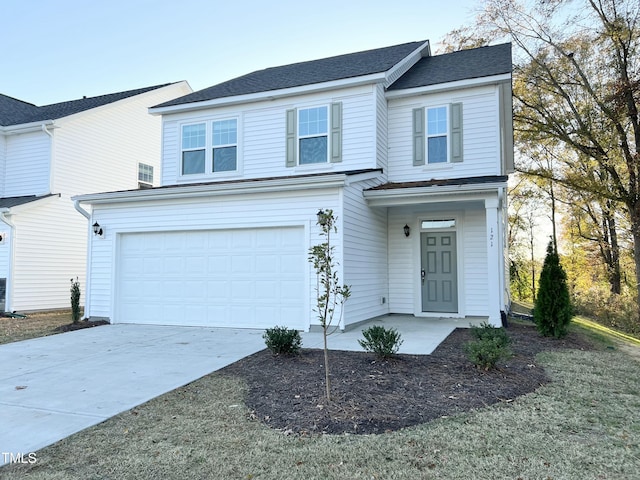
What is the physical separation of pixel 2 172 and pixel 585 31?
62.1ft

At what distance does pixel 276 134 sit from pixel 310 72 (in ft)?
7.02

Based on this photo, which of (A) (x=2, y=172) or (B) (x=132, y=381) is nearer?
(B) (x=132, y=381)

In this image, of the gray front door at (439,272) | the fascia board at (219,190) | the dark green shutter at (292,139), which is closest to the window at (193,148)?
the fascia board at (219,190)

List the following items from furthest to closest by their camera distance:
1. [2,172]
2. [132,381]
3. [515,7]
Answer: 1. [515,7]
2. [2,172]
3. [132,381]

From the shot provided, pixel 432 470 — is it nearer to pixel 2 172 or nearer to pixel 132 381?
pixel 132 381

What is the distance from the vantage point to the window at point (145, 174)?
16.5 m

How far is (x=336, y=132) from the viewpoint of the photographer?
10562 millimetres

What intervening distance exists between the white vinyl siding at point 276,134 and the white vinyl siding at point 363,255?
3.43 feet

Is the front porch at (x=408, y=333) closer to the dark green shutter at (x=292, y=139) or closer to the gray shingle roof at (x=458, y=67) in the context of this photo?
the dark green shutter at (x=292, y=139)

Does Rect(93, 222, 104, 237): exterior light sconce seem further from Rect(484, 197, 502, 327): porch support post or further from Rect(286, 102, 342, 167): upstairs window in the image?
Rect(484, 197, 502, 327): porch support post

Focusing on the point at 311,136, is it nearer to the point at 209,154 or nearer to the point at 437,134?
the point at 209,154

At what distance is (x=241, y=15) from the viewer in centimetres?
1279

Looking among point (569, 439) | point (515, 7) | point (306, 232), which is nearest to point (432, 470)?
point (569, 439)

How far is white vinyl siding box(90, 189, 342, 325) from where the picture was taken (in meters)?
8.56
